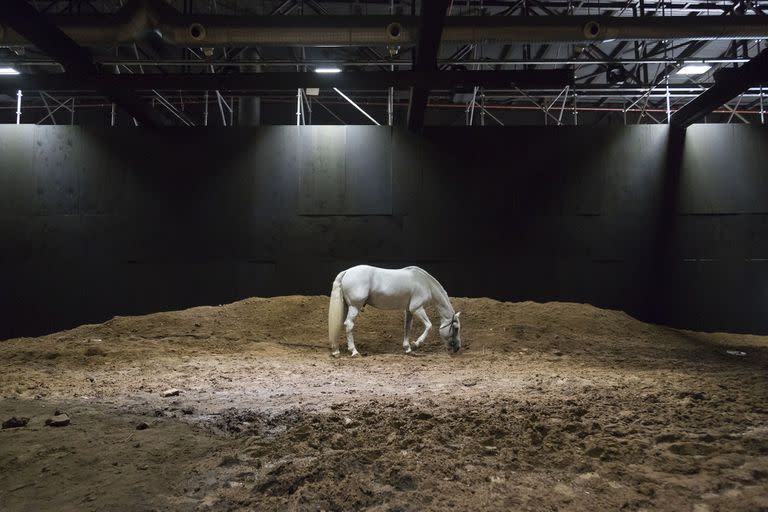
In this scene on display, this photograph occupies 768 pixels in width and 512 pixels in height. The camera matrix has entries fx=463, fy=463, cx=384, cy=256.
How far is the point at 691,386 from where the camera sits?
4469 mm

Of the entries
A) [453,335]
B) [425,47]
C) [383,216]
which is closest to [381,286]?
[453,335]

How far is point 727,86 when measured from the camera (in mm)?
9141

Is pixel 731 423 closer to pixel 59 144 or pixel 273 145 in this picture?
pixel 273 145

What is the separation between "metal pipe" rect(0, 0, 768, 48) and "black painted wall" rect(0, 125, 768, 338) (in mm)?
3032

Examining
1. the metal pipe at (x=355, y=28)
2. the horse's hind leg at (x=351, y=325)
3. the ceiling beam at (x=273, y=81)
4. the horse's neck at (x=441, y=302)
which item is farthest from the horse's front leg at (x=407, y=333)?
the metal pipe at (x=355, y=28)

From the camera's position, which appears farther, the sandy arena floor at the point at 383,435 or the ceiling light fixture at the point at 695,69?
the ceiling light fixture at the point at 695,69

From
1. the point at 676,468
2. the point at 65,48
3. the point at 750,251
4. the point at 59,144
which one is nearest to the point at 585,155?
the point at 750,251

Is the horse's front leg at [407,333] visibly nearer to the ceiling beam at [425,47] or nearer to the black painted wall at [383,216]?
the black painted wall at [383,216]

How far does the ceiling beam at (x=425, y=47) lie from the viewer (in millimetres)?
6552

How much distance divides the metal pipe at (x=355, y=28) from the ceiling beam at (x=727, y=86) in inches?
29.5

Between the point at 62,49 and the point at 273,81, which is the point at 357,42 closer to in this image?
the point at 273,81

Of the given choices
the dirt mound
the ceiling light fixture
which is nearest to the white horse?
the dirt mound

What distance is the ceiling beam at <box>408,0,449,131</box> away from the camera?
6.55m

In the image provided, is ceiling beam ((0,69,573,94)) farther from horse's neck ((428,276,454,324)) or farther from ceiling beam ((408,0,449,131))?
horse's neck ((428,276,454,324))
